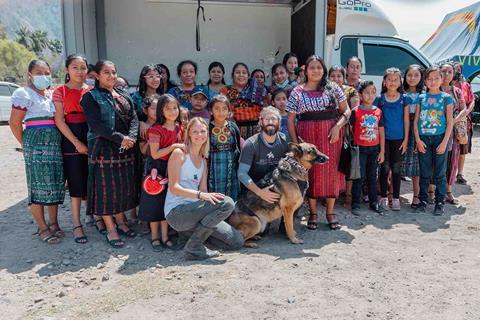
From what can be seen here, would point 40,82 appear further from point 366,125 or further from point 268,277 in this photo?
point 366,125

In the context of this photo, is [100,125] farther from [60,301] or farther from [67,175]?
[60,301]

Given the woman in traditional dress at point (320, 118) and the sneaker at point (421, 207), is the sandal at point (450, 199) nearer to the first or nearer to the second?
the sneaker at point (421, 207)

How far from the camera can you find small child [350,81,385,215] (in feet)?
14.4

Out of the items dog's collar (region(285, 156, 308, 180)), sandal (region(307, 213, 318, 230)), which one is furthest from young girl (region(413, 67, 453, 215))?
dog's collar (region(285, 156, 308, 180))

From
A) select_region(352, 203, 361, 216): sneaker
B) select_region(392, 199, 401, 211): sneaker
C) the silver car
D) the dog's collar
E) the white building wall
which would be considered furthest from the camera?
the silver car

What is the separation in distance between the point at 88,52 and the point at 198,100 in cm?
287

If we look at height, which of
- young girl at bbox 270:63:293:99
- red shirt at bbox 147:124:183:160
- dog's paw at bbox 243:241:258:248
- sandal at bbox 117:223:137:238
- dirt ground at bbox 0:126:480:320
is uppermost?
young girl at bbox 270:63:293:99

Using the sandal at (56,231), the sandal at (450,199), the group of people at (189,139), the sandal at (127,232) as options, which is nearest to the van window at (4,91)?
the group of people at (189,139)

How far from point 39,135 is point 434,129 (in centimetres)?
417

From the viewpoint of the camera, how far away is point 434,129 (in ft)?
14.5

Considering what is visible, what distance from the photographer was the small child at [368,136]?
4.38 meters

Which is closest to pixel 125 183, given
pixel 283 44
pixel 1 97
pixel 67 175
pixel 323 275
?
pixel 67 175

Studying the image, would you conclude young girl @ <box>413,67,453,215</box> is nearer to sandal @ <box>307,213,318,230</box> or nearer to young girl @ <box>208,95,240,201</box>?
sandal @ <box>307,213,318,230</box>

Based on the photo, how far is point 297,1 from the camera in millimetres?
6707
